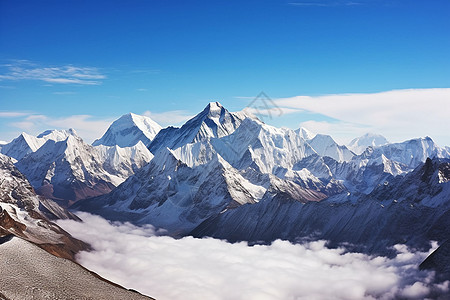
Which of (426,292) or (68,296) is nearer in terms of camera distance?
(68,296)

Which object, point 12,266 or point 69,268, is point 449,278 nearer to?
point 69,268

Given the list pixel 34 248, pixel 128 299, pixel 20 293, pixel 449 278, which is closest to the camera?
pixel 20 293

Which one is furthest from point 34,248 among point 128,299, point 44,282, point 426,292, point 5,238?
point 426,292

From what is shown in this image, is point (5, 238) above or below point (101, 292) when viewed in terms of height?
above

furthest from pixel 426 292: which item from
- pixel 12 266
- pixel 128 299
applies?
pixel 12 266

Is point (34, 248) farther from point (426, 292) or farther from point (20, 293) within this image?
point (426, 292)

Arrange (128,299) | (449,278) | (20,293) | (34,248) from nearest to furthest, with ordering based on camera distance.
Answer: (20,293) → (128,299) → (34,248) → (449,278)

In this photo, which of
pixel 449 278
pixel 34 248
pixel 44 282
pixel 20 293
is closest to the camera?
pixel 20 293

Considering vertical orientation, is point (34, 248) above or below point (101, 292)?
above

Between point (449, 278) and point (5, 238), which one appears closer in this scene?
point (5, 238)
